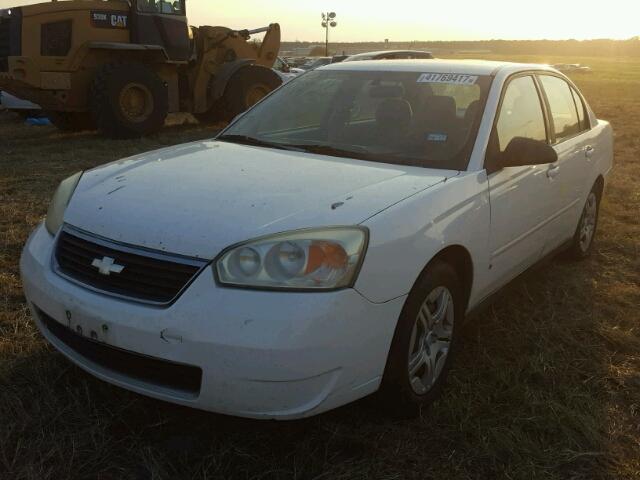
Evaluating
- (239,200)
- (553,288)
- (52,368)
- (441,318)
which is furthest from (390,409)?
(553,288)

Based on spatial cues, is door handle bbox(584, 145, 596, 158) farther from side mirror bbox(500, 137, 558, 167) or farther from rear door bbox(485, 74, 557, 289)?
side mirror bbox(500, 137, 558, 167)

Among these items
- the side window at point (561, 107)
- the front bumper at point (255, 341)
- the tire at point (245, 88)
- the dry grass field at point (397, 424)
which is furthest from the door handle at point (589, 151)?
the tire at point (245, 88)

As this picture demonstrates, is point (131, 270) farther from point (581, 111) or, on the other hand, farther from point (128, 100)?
point (128, 100)

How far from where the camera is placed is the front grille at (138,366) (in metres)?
2.23

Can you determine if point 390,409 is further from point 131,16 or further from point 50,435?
point 131,16

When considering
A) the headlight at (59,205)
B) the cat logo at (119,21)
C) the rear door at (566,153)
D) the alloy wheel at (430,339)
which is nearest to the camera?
the alloy wheel at (430,339)

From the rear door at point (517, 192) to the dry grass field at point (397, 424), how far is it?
0.46 meters

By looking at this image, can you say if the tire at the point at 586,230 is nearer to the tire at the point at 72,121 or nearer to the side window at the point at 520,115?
the side window at the point at 520,115

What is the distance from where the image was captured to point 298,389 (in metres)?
2.16

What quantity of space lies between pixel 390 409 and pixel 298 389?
0.61m

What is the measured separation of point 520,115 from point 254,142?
58.0 inches

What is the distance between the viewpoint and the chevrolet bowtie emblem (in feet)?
7.67

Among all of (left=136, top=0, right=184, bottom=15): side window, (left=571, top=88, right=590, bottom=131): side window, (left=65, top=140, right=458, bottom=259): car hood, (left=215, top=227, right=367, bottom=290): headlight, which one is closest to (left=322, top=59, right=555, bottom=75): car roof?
(left=571, top=88, right=590, bottom=131): side window

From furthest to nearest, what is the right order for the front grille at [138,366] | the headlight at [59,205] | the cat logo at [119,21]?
1. the cat logo at [119,21]
2. the headlight at [59,205]
3. the front grille at [138,366]
